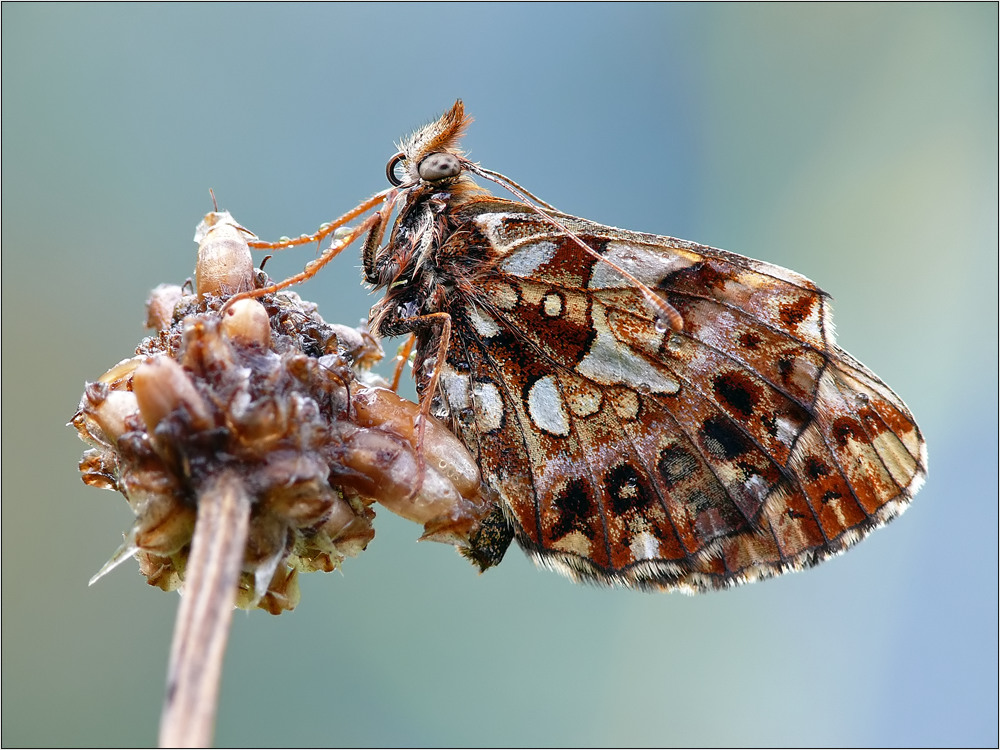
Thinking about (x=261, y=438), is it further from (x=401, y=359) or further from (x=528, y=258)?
(x=401, y=359)

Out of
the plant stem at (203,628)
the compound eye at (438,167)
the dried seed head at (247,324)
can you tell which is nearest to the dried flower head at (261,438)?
the dried seed head at (247,324)

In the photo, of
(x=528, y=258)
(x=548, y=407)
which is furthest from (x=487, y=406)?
(x=528, y=258)

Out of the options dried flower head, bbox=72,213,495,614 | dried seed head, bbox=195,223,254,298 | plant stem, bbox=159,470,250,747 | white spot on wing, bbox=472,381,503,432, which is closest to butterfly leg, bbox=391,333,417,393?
white spot on wing, bbox=472,381,503,432

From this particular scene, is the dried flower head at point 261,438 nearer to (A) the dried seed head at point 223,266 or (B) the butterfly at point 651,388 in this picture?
(A) the dried seed head at point 223,266

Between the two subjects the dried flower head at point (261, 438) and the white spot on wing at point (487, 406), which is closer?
the dried flower head at point (261, 438)

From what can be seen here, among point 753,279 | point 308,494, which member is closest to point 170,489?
point 308,494

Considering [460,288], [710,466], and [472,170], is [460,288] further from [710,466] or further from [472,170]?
[710,466]

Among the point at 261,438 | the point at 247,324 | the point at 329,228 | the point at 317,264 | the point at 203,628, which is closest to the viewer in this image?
the point at 203,628

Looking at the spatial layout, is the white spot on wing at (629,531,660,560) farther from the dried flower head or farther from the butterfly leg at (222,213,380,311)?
the butterfly leg at (222,213,380,311)
